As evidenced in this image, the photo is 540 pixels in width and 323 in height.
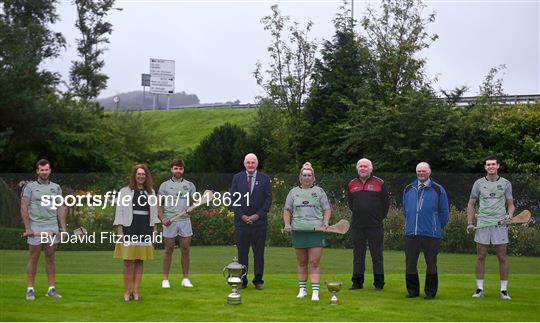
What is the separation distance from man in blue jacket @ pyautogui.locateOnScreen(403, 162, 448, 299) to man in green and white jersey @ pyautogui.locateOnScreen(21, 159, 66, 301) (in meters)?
4.69

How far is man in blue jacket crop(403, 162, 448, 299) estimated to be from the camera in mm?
10094

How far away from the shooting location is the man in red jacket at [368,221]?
10852 millimetres

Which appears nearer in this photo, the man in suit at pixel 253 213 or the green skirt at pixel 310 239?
the green skirt at pixel 310 239

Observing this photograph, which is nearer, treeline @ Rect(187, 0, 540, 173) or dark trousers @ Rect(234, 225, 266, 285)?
dark trousers @ Rect(234, 225, 266, 285)

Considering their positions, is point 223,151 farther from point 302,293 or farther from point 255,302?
point 255,302

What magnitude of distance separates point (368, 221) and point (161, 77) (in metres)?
55.8

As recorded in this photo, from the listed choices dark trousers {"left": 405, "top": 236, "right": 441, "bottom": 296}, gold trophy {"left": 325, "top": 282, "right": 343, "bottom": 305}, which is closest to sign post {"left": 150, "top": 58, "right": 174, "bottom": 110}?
dark trousers {"left": 405, "top": 236, "right": 441, "bottom": 296}

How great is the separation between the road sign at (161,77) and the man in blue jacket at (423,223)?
53506 mm

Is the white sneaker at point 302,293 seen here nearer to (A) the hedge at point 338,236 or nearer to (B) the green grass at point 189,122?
(A) the hedge at point 338,236

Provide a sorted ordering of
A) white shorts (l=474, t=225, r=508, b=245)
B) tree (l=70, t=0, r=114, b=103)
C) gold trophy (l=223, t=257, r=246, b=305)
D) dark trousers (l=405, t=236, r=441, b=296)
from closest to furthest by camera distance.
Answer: gold trophy (l=223, t=257, r=246, b=305), dark trousers (l=405, t=236, r=441, b=296), white shorts (l=474, t=225, r=508, b=245), tree (l=70, t=0, r=114, b=103)

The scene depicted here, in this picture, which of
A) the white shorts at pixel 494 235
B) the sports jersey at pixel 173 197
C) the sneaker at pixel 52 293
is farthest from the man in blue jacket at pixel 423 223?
the sneaker at pixel 52 293

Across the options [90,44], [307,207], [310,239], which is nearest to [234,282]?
[310,239]

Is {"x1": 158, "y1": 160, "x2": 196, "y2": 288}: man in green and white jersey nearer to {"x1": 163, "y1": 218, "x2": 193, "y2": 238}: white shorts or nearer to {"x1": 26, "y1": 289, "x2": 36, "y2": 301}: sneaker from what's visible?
{"x1": 163, "y1": 218, "x2": 193, "y2": 238}: white shorts

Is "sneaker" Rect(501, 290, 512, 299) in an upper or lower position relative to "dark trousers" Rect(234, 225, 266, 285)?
lower
